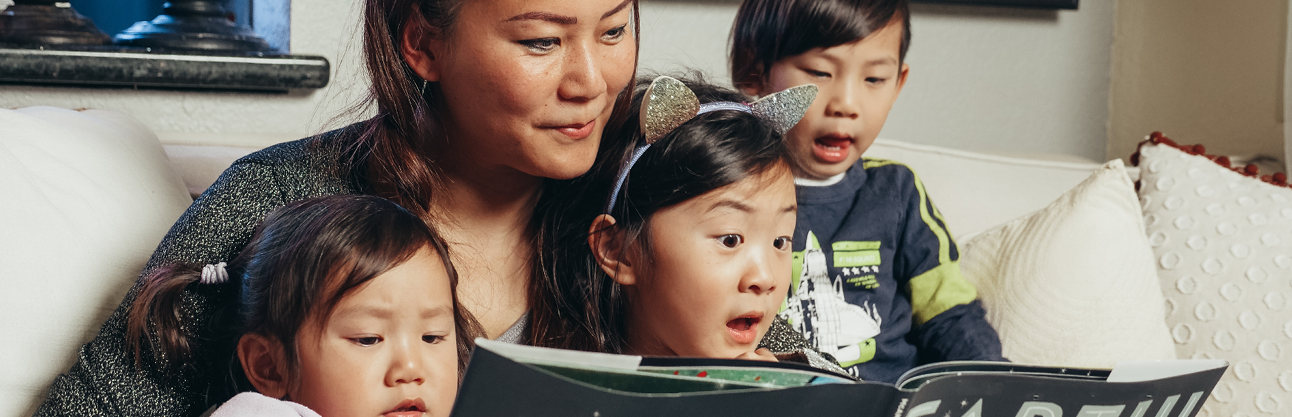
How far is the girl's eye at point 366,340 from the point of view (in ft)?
2.77

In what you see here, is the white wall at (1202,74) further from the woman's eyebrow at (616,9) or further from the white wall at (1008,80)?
the woman's eyebrow at (616,9)

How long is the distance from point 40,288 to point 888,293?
1025mm

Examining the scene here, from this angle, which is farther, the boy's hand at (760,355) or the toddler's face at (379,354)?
the boy's hand at (760,355)

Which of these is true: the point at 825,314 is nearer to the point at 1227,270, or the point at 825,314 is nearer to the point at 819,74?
the point at 819,74

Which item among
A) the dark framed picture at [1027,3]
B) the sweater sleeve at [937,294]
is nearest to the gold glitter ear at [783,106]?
the sweater sleeve at [937,294]

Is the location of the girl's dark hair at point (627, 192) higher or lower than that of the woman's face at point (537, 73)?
lower

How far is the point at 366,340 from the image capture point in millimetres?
851

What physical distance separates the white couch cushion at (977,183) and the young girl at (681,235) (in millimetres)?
584

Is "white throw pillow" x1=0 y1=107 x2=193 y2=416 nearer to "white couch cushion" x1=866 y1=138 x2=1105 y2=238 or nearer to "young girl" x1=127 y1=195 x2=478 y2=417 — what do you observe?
"young girl" x1=127 y1=195 x2=478 y2=417

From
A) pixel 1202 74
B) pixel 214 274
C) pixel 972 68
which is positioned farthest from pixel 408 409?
pixel 1202 74

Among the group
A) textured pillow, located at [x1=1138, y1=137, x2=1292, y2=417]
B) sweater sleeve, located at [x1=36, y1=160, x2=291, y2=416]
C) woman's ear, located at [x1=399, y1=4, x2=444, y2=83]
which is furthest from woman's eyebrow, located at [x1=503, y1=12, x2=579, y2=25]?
textured pillow, located at [x1=1138, y1=137, x2=1292, y2=417]

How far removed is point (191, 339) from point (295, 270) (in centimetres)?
16

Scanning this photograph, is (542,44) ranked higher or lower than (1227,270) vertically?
higher

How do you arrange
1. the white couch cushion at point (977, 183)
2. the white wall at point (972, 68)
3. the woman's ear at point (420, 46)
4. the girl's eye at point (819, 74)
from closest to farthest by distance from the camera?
1. the woman's ear at point (420, 46)
2. the girl's eye at point (819, 74)
3. the white couch cushion at point (977, 183)
4. the white wall at point (972, 68)
